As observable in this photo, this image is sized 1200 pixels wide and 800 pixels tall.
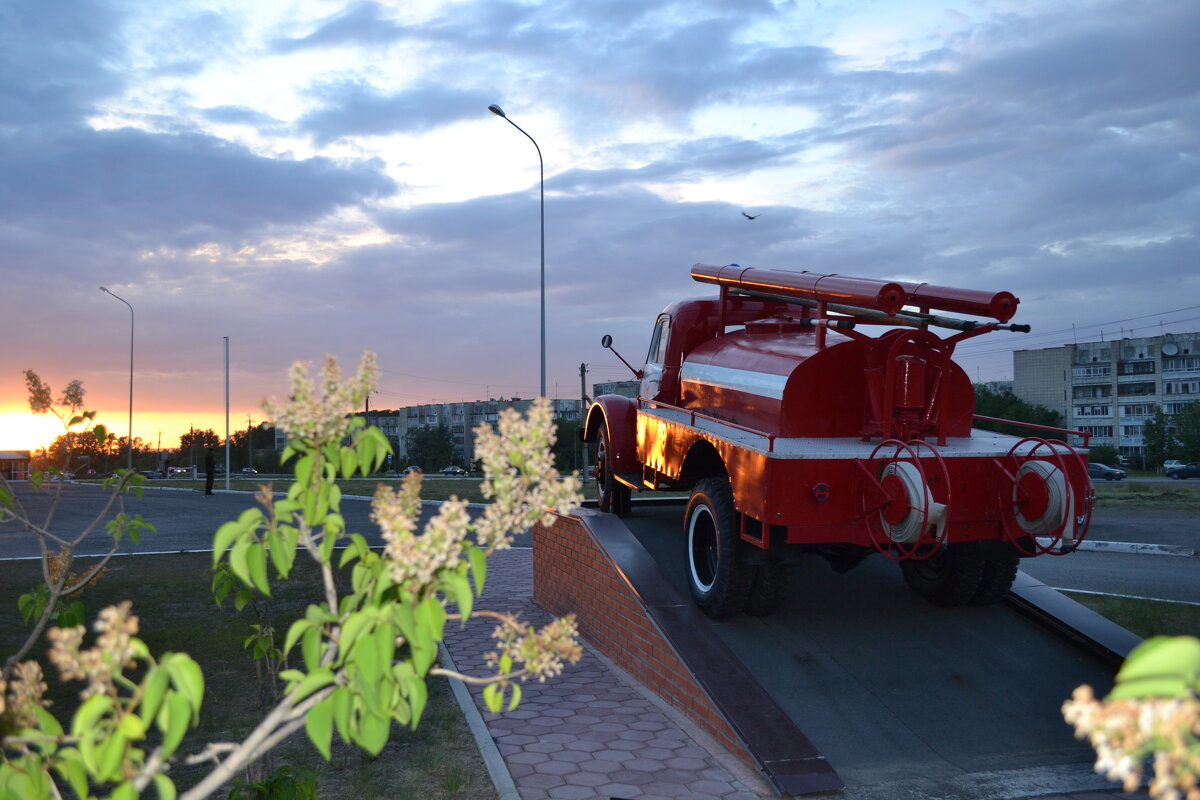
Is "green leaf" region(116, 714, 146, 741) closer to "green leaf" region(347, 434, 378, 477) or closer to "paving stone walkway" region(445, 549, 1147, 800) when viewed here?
"green leaf" region(347, 434, 378, 477)

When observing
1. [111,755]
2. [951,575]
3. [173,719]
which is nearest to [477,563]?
[173,719]

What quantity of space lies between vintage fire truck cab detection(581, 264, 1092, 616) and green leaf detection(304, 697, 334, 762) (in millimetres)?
5231

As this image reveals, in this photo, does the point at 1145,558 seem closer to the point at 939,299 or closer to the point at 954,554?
the point at 954,554

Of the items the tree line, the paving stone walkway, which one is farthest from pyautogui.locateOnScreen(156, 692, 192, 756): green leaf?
the tree line

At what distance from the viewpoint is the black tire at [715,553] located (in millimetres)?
7605

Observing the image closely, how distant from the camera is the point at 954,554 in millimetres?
8398

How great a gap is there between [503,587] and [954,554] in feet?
25.1

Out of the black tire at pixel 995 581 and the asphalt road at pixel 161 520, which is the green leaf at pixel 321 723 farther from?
the asphalt road at pixel 161 520

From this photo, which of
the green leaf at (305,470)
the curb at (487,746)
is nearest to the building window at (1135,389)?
the curb at (487,746)

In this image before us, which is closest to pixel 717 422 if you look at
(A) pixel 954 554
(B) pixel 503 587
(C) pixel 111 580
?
(A) pixel 954 554

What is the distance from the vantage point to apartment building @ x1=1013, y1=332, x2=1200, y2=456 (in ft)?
324

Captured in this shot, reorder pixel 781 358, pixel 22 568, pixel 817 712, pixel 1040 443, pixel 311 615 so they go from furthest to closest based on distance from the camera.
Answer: pixel 22 568
pixel 781 358
pixel 1040 443
pixel 817 712
pixel 311 615

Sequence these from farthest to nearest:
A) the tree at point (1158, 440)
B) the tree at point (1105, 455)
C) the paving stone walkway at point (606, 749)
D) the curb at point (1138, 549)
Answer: the tree at point (1105, 455)
the tree at point (1158, 440)
the curb at point (1138, 549)
the paving stone walkway at point (606, 749)

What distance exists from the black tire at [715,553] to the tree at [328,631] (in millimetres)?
5282
